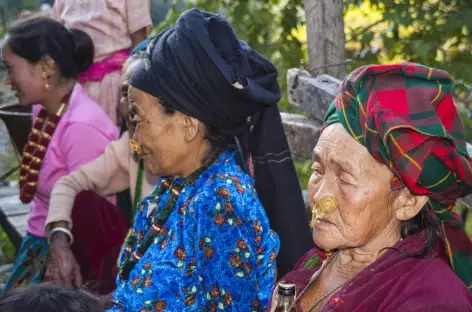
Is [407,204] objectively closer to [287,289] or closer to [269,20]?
[287,289]

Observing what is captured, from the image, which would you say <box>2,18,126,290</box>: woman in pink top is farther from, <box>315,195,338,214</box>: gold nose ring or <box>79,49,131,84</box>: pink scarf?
<box>315,195,338,214</box>: gold nose ring

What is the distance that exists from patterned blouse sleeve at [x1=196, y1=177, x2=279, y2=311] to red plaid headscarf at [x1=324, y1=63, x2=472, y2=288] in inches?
29.8

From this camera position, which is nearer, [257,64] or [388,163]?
[388,163]

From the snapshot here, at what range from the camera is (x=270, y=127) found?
295 cm

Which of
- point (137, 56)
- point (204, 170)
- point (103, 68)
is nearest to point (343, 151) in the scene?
point (204, 170)

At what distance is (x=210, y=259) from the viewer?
264 centimetres

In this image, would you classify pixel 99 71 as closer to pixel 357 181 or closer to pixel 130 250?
pixel 130 250

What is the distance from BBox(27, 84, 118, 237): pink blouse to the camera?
393cm

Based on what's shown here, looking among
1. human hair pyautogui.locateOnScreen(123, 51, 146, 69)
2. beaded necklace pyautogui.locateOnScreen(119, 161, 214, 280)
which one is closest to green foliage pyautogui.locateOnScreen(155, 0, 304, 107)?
human hair pyautogui.locateOnScreen(123, 51, 146, 69)

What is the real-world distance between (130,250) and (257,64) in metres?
0.86

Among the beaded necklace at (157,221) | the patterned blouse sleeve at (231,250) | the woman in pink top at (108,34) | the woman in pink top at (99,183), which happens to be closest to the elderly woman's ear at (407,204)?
the patterned blouse sleeve at (231,250)

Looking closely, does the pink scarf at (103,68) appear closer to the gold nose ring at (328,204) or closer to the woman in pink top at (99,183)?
the woman in pink top at (99,183)

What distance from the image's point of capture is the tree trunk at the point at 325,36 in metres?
4.48

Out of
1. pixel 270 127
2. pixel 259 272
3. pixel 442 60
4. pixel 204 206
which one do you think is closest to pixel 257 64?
pixel 270 127
